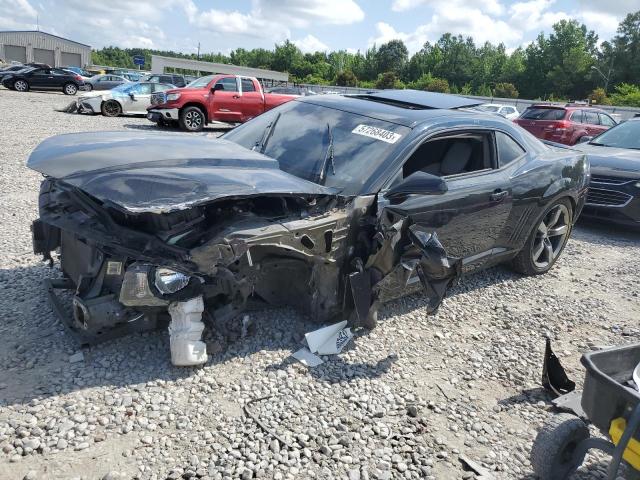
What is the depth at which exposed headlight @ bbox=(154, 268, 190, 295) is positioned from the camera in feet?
9.20

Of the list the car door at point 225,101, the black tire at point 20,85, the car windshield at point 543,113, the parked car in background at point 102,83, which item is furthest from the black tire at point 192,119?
the black tire at point 20,85

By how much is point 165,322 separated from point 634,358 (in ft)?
8.30

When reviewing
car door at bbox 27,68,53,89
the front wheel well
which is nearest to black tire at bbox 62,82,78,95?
car door at bbox 27,68,53,89

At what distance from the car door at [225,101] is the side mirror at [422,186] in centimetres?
1234

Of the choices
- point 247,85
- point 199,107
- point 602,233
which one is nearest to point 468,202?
point 602,233

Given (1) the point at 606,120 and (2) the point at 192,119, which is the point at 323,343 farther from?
(1) the point at 606,120

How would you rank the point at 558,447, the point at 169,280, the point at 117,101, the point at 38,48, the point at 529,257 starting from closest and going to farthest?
the point at 558,447
the point at 169,280
the point at 529,257
the point at 117,101
the point at 38,48

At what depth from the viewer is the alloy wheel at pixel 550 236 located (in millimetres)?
5020

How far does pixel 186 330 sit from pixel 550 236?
3.76 m

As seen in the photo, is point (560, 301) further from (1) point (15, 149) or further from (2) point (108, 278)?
(1) point (15, 149)

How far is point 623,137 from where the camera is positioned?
324 inches

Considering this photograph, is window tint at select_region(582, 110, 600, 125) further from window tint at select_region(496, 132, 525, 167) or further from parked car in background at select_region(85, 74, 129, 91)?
parked car in background at select_region(85, 74, 129, 91)

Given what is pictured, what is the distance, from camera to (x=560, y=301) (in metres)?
4.70

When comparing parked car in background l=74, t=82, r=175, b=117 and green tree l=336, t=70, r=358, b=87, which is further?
green tree l=336, t=70, r=358, b=87
